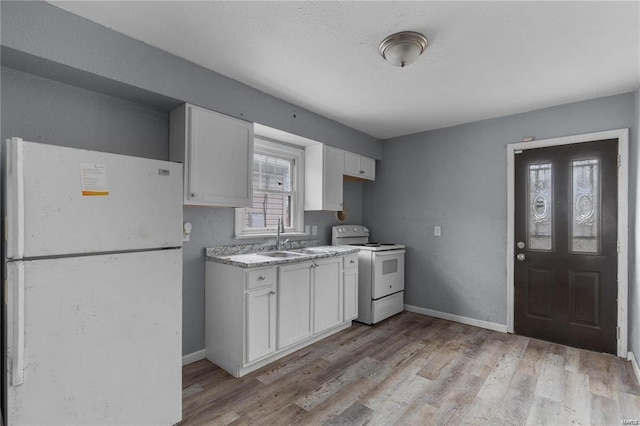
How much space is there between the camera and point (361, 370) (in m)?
2.61

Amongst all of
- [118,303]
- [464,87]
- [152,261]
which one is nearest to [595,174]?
[464,87]

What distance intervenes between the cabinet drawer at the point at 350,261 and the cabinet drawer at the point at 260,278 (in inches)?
41.6

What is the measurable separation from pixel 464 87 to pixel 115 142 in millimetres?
2916

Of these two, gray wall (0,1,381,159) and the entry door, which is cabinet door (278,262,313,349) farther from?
the entry door

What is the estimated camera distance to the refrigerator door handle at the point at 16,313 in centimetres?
133

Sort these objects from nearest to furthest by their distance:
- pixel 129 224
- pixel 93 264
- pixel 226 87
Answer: pixel 93 264, pixel 129 224, pixel 226 87

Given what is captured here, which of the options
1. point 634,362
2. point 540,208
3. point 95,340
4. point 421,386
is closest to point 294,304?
point 421,386

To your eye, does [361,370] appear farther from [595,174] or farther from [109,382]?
[595,174]

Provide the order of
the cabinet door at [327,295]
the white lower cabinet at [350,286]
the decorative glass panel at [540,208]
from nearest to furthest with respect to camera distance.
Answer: the cabinet door at [327,295] < the decorative glass panel at [540,208] < the white lower cabinet at [350,286]

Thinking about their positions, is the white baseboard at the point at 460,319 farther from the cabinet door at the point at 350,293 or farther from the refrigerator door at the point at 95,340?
the refrigerator door at the point at 95,340

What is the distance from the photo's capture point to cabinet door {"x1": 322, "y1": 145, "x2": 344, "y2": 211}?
3693mm

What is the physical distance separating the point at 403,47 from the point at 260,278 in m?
1.99

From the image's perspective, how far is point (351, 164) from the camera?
4.07 m

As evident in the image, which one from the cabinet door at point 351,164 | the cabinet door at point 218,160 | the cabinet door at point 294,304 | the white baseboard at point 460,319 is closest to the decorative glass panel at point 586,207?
the white baseboard at point 460,319
